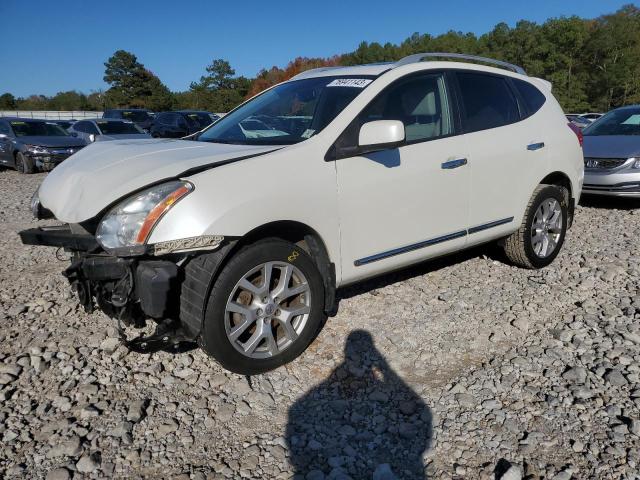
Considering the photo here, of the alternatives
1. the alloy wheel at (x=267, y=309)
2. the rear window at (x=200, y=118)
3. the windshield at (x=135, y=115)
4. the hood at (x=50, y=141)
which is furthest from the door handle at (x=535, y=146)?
the windshield at (x=135, y=115)

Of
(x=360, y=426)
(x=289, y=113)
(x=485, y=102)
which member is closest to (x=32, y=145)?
(x=289, y=113)

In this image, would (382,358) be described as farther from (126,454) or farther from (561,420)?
(126,454)

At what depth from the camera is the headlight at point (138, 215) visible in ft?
8.49

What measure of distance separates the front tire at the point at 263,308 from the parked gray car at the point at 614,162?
6096 millimetres

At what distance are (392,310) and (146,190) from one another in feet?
6.99

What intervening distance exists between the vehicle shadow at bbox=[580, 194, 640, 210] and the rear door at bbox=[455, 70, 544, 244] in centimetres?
418

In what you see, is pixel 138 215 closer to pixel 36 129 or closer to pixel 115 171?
pixel 115 171

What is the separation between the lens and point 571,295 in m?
4.27

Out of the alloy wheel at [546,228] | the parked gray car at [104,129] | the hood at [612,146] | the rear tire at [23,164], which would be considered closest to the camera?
the alloy wheel at [546,228]

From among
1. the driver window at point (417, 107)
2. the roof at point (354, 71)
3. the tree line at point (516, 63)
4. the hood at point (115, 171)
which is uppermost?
the tree line at point (516, 63)

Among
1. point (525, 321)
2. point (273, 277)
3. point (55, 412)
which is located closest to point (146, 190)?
point (273, 277)

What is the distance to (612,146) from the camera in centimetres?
773

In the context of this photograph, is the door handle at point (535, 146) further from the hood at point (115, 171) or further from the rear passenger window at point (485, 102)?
the hood at point (115, 171)

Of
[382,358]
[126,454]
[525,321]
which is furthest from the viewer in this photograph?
[525,321]
